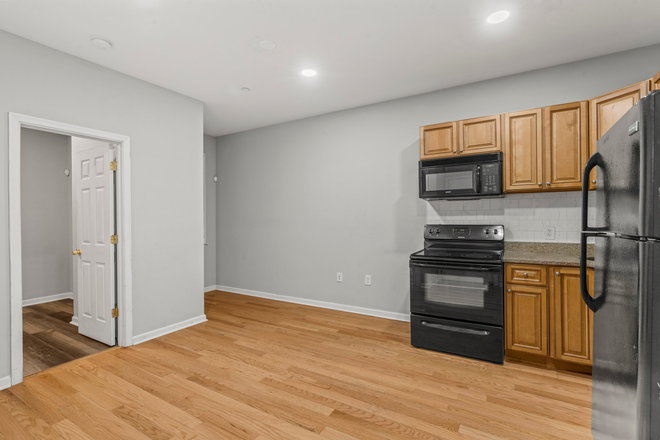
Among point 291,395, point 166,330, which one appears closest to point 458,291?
point 291,395

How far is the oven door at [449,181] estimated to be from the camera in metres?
3.08

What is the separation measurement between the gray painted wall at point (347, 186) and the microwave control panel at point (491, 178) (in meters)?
0.74

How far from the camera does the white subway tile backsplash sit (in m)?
3.03

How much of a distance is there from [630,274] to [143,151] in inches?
147

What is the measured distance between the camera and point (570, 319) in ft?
8.29

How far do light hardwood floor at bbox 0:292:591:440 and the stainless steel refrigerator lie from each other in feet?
2.65

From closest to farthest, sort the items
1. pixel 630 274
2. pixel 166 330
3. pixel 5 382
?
1. pixel 630 274
2. pixel 5 382
3. pixel 166 330

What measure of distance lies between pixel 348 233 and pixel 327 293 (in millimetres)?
886

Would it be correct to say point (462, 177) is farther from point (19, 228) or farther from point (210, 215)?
point (210, 215)

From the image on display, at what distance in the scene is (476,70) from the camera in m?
3.15

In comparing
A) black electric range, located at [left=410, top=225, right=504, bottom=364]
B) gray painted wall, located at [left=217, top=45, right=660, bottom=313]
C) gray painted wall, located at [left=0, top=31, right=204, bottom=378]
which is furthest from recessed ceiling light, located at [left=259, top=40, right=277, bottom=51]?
black electric range, located at [left=410, top=225, right=504, bottom=364]

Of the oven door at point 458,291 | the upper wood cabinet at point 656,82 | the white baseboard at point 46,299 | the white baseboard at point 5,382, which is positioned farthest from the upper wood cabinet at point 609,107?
the white baseboard at point 46,299

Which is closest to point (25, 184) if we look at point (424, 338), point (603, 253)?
point (424, 338)

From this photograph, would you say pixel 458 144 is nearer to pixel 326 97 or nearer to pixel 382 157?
pixel 382 157
